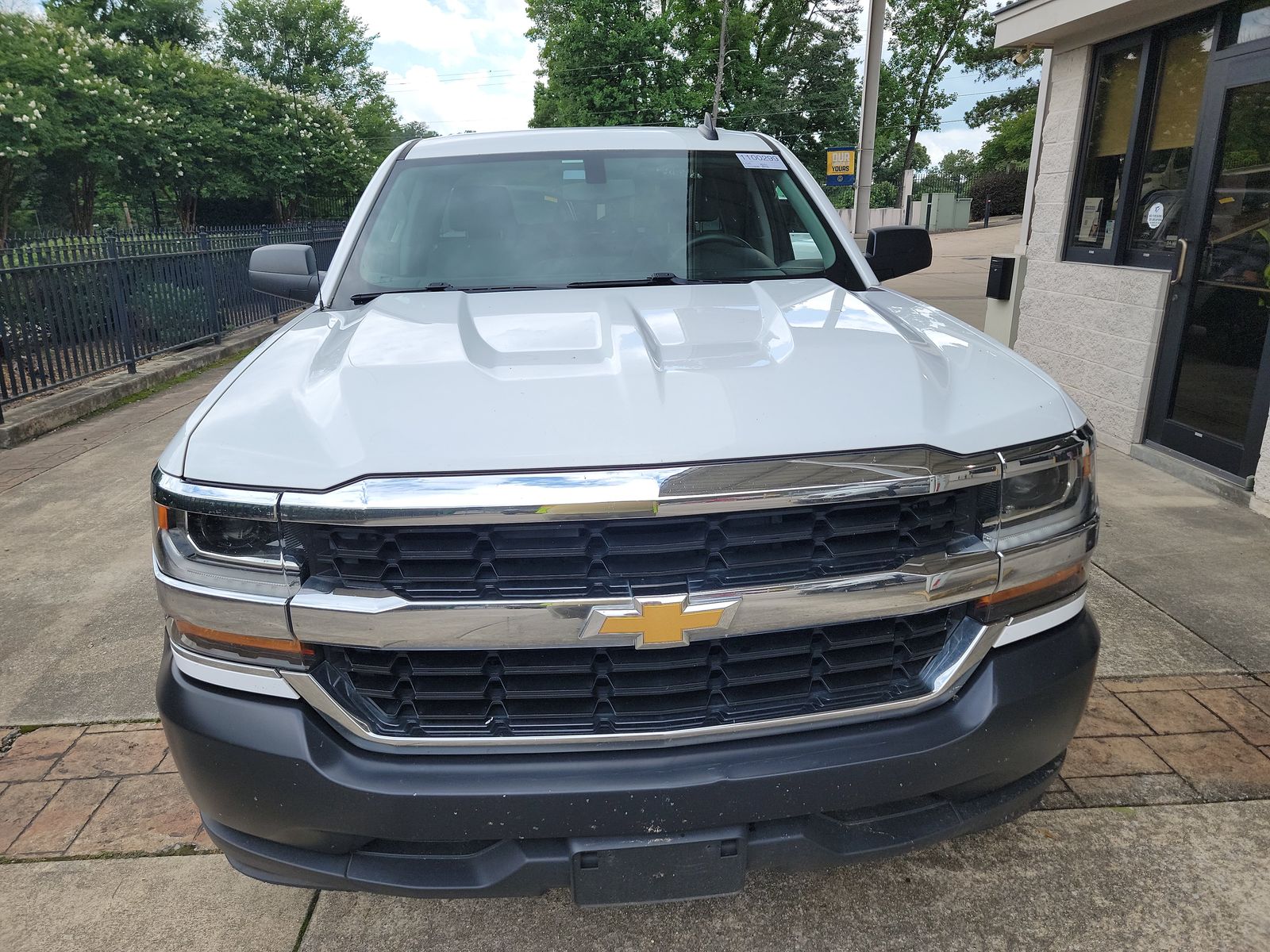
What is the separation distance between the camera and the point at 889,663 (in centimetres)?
175

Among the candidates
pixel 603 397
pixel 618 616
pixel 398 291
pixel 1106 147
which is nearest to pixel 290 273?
pixel 398 291

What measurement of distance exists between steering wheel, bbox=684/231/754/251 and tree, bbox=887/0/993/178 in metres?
43.4

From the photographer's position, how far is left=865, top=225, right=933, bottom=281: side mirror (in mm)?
3396

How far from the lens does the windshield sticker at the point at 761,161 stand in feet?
11.1

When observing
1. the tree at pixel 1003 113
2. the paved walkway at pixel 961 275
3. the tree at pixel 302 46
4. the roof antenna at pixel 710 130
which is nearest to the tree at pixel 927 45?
the tree at pixel 1003 113

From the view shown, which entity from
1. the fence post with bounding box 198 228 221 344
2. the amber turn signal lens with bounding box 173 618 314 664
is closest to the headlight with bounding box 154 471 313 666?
the amber turn signal lens with bounding box 173 618 314 664

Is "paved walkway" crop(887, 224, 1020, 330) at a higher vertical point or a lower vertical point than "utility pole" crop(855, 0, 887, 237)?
lower

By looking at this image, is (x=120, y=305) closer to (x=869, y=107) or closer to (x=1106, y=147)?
(x=1106, y=147)

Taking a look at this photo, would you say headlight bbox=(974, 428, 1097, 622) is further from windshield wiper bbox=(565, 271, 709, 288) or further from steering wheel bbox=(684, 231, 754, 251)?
steering wheel bbox=(684, 231, 754, 251)

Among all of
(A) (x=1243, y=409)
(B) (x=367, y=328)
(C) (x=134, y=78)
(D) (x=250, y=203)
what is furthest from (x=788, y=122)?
(B) (x=367, y=328)

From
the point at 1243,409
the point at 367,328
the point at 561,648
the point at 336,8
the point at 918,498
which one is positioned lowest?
the point at 1243,409

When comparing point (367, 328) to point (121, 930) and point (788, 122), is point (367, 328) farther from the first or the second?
point (788, 122)

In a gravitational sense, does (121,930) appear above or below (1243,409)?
below

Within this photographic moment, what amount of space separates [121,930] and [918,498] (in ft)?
7.21
